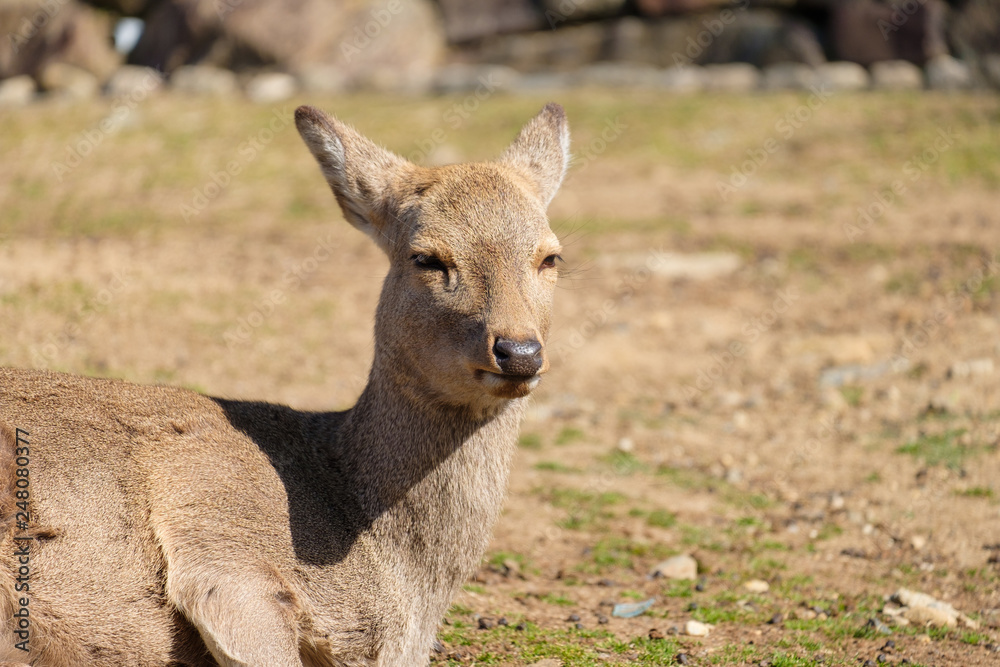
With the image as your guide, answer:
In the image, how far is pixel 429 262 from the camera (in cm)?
543

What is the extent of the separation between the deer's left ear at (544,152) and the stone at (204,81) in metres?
17.0

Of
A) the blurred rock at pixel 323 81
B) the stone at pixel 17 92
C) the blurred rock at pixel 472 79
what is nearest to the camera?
the stone at pixel 17 92

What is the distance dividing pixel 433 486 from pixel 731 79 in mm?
20059

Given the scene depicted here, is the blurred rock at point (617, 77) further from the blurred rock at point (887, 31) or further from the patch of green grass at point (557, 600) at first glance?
the patch of green grass at point (557, 600)

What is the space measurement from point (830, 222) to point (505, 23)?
42.6 ft

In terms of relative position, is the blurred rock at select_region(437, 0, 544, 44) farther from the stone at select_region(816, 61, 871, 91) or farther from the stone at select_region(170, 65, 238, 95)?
the stone at select_region(816, 61, 871, 91)

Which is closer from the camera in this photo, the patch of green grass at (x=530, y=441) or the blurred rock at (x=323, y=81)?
the patch of green grass at (x=530, y=441)

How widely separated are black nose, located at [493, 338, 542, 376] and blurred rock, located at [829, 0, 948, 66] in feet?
73.0

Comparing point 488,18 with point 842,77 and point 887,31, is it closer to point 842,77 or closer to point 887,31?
point 842,77

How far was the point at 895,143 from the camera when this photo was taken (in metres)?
19.4

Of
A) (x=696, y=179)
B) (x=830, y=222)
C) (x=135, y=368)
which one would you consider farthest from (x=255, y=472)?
(x=696, y=179)

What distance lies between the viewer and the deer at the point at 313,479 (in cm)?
480

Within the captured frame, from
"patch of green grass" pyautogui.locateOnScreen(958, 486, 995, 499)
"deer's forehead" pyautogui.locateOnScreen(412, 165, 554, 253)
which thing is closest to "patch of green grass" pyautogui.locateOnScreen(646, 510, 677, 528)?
"patch of green grass" pyautogui.locateOnScreen(958, 486, 995, 499)

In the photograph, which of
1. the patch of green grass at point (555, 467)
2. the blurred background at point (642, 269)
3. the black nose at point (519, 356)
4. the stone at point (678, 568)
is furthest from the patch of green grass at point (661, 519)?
the black nose at point (519, 356)
